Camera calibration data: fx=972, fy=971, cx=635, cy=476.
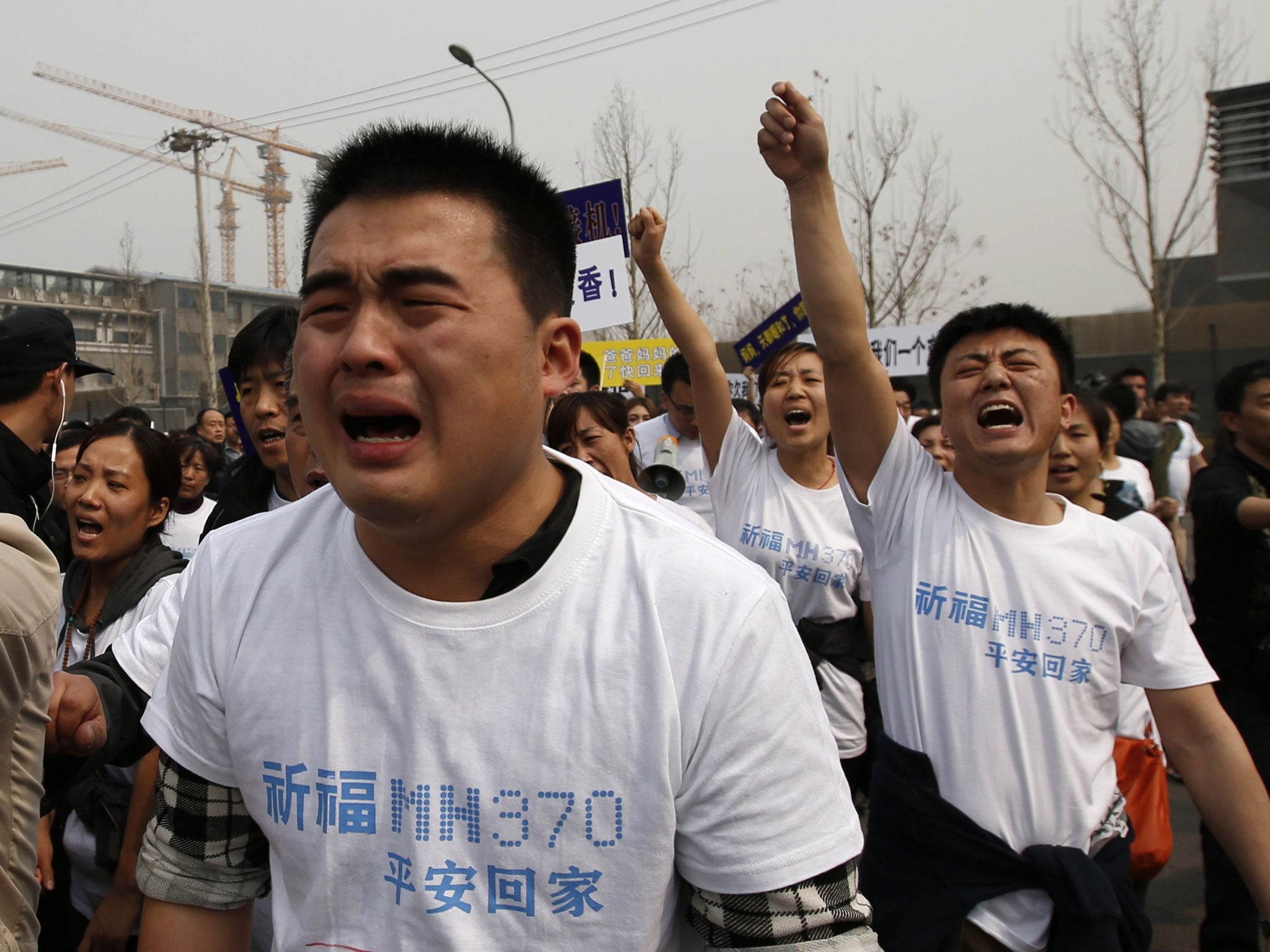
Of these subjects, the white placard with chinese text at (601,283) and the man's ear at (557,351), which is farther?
the white placard with chinese text at (601,283)

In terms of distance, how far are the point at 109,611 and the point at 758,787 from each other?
2189 mm

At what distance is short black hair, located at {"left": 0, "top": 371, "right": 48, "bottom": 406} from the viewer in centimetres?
324

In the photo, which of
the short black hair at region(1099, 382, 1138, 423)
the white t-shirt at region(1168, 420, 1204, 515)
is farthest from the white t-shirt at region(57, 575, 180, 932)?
the white t-shirt at region(1168, 420, 1204, 515)

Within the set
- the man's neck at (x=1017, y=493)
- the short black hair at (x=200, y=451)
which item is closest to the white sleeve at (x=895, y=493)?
the man's neck at (x=1017, y=493)

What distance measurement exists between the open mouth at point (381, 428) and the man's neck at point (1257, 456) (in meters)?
3.68

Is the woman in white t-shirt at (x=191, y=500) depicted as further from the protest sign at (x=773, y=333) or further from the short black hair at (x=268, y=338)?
the protest sign at (x=773, y=333)

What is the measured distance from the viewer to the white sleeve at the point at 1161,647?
2.35 metres

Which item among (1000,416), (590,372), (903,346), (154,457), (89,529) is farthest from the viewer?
(903,346)

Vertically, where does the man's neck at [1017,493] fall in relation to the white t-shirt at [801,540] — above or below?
above

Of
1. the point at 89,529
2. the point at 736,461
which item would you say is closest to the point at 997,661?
the point at 736,461

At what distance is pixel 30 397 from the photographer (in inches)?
129

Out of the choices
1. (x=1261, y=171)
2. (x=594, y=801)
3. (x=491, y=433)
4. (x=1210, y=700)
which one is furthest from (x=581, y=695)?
(x=1261, y=171)

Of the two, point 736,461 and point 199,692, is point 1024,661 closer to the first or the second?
point 199,692

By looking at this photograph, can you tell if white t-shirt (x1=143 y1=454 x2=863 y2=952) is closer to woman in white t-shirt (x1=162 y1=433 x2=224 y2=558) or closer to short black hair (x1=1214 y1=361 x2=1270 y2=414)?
woman in white t-shirt (x1=162 y1=433 x2=224 y2=558)
